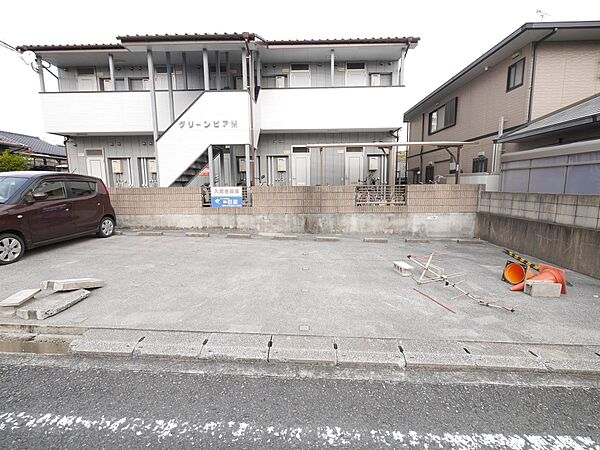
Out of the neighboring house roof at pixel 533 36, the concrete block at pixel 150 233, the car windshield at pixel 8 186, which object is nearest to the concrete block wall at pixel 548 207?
the neighboring house roof at pixel 533 36

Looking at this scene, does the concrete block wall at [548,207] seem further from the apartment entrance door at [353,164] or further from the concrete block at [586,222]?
the apartment entrance door at [353,164]

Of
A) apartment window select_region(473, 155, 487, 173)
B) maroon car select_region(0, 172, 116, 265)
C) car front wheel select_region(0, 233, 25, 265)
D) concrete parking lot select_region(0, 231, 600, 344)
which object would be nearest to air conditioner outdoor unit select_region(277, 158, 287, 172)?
concrete parking lot select_region(0, 231, 600, 344)

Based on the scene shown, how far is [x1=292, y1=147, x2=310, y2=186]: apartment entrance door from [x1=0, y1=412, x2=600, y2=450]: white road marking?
1077 cm

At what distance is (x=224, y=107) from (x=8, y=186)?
5.98 m

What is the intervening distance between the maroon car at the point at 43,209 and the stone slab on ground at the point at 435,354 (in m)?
7.20

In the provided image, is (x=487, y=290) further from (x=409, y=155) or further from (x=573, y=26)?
(x=409, y=155)

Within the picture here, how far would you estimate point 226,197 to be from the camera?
28.9 ft

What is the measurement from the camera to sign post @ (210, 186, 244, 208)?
8750mm

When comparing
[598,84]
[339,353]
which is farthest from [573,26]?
[339,353]

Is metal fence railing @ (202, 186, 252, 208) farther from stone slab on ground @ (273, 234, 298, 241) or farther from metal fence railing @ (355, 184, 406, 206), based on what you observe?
metal fence railing @ (355, 184, 406, 206)

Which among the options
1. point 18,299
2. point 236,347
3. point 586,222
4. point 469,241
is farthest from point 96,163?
point 586,222

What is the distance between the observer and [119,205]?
354 inches

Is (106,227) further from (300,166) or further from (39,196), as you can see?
(300,166)

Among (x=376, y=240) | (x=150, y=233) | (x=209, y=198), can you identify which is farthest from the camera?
(x=209, y=198)
